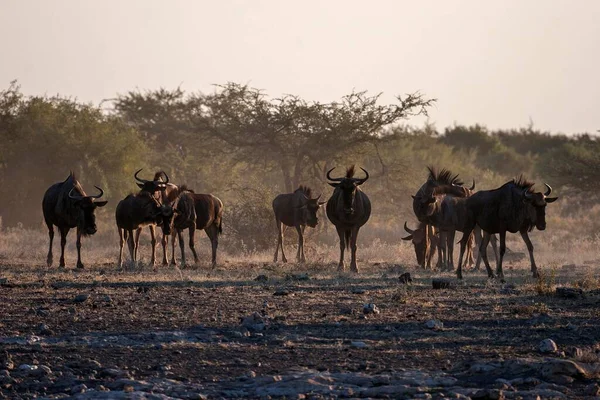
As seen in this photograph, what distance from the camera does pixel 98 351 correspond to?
10438 millimetres

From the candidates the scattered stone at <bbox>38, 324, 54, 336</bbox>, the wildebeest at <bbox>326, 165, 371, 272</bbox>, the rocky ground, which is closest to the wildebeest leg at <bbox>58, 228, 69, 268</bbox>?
the rocky ground

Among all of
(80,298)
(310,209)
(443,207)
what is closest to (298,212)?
(310,209)

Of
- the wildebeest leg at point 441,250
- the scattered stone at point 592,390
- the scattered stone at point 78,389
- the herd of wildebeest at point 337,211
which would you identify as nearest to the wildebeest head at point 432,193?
the herd of wildebeest at point 337,211

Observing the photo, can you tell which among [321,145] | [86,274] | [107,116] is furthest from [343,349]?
[107,116]

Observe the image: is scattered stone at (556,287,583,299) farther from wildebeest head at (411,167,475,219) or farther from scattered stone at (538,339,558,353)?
wildebeest head at (411,167,475,219)

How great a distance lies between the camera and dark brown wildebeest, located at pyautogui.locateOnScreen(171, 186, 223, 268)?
2278cm

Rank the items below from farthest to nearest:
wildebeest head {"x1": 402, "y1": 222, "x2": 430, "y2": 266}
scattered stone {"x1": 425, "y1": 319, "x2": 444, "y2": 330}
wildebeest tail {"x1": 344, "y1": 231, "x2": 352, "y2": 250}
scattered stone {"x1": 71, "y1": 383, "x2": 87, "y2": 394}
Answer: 1. wildebeest head {"x1": 402, "y1": 222, "x2": 430, "y2": 266}
2. wildebeest tail {"x1": 344, "y1": 231, "x2": 352, "y2": 250}
3. scattered stone {"x1": 425, "y1": 319, "x2": 444, "y2": 330}
4. scattered stone {"x1": 71, "y1": 383, "x2": 87, "y2": 394}

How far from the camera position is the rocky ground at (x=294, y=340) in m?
8.73

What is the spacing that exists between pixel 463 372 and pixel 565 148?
4334cm

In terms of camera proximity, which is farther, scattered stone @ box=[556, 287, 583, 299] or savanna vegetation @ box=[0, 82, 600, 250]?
savanna vegetation @ box=[0, 82, 600, 250]

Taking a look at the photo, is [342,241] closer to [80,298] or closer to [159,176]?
[159,176]

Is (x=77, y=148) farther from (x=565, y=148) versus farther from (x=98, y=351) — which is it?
(x=98, y=351)

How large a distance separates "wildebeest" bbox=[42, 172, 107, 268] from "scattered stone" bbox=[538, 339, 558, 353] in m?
12.7

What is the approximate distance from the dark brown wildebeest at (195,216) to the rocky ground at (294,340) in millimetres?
4704
